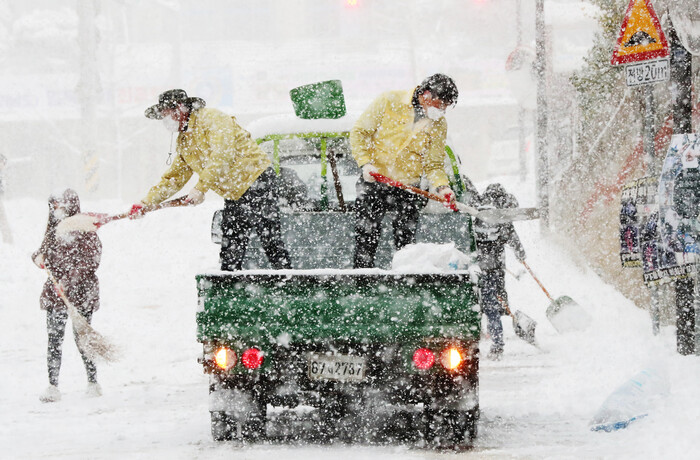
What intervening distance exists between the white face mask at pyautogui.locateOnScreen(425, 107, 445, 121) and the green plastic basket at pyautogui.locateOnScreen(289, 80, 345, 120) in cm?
224

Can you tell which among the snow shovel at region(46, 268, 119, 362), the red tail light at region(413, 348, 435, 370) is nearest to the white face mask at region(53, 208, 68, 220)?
the snow shovel at region(46, 268, 119, 362)

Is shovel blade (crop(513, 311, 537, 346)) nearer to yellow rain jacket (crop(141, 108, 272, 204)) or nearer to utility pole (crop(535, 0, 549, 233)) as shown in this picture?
yellow rain jacket (crop(141, 108, 272, 204))

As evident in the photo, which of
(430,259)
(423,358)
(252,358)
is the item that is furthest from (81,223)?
(423,358)

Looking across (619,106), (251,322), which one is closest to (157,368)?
(251,322)

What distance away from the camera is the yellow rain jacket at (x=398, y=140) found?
6.31 m

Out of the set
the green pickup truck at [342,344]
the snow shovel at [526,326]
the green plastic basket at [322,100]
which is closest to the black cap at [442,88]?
the green pickup truck at [342,344]

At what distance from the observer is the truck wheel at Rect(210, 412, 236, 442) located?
5418 mm

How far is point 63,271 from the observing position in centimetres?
784

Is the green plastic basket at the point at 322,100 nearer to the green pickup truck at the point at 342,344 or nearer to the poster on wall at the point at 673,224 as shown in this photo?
the poster on wall at the point at 673,224

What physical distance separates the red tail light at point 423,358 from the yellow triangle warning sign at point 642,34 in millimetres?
3733

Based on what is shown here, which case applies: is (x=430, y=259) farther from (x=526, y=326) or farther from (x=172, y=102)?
(x=526, y=326)

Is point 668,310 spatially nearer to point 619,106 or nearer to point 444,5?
point 619,106

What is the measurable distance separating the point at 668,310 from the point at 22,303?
9.15m

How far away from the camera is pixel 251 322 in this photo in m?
5.12
